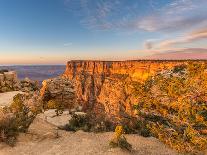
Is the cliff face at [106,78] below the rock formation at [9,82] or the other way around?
below

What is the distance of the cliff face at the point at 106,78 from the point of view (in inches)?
3423

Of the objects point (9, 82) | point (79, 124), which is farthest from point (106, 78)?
point (79, 124)

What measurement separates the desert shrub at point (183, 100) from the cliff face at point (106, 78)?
67.1 metres

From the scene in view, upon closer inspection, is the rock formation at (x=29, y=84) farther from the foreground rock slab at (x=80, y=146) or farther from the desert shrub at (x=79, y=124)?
the foreground rock slab at (x=80, y=146)

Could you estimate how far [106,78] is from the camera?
112 metres

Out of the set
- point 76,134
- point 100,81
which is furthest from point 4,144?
point 100,81

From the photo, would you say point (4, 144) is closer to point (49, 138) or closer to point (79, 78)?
point (49, 138)

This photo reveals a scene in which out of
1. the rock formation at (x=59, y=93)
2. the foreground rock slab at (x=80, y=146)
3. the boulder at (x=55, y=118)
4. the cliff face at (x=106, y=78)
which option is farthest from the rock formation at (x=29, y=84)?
the cliff face at (x=106, y=78)

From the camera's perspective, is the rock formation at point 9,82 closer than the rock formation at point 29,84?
Yes

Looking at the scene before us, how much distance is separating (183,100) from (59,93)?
17.6 metres

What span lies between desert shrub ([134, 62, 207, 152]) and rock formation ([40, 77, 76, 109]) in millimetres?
15347

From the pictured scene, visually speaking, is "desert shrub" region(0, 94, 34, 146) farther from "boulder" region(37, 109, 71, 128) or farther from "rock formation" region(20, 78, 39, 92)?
"rock formation" region(20, 78, 39, 92)

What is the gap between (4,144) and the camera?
A: 12.0 meters

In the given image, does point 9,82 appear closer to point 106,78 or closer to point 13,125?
point 13,125
